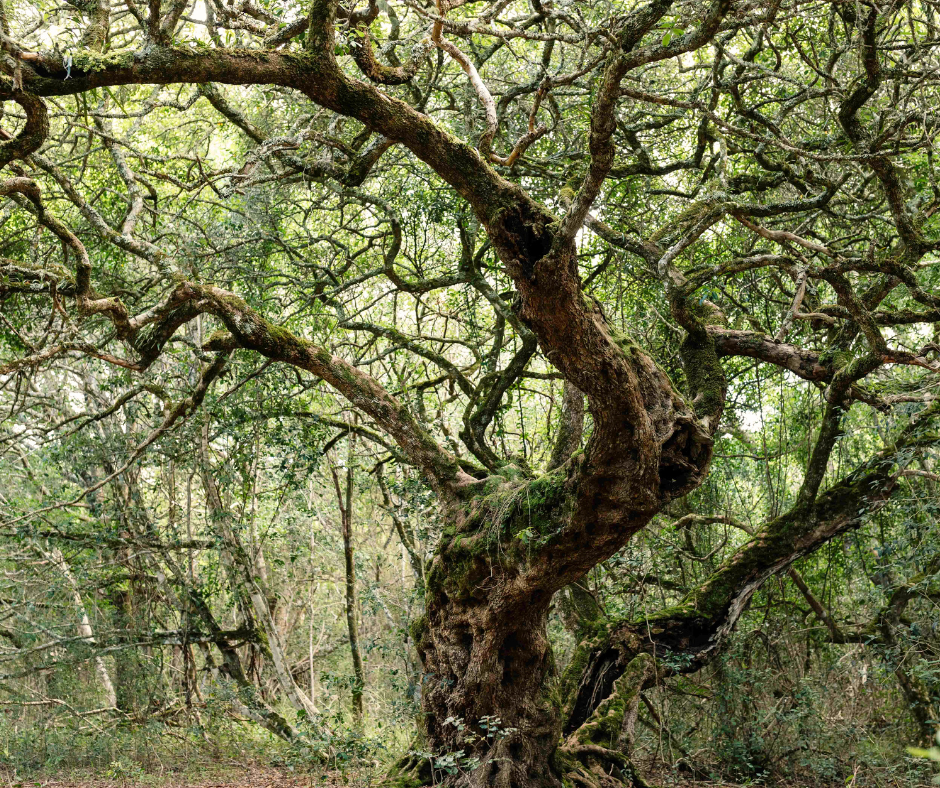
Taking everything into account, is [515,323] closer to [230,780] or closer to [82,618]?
[230,780]

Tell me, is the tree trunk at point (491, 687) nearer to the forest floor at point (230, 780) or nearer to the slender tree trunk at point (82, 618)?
the forest floor at point (230, 780)

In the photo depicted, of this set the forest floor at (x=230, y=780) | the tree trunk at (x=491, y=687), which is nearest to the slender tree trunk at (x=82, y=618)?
the forest floor at (x=230, y=780)

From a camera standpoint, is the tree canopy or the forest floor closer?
the tree canopy

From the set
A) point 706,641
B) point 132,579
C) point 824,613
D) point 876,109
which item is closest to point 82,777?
point 132,579

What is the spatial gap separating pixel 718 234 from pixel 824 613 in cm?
378

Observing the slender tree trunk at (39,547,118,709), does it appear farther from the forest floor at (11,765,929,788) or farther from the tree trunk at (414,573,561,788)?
the tree trunk at (414,573,561,788)

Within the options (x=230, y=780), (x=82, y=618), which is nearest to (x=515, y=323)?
(x=230, y=780)

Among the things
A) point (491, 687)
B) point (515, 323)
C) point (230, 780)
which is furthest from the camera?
point (230, 780)

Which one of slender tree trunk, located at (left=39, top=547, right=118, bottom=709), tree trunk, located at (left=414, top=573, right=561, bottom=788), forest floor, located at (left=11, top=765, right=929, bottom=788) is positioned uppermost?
slender tree trunk, located at (left=39, top=547, right=118, bottom=709)

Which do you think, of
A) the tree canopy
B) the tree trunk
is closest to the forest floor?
the tree canopy

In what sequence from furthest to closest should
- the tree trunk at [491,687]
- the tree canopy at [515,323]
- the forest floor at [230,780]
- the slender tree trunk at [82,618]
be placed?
the slender tree trunk at [82,618], the forest floor at [230,780], the tree trunk at [491,687], the tree canopy at [515,323]

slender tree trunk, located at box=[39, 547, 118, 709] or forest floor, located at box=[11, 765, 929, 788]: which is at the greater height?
slender tree trunk, located at box=[39, 547, 118, 709]

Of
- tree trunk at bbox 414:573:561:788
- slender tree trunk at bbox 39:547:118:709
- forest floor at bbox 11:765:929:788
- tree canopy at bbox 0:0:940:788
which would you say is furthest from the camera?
slender tree trunk at bbox 39:547:118:709

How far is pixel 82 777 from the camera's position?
8195mm
